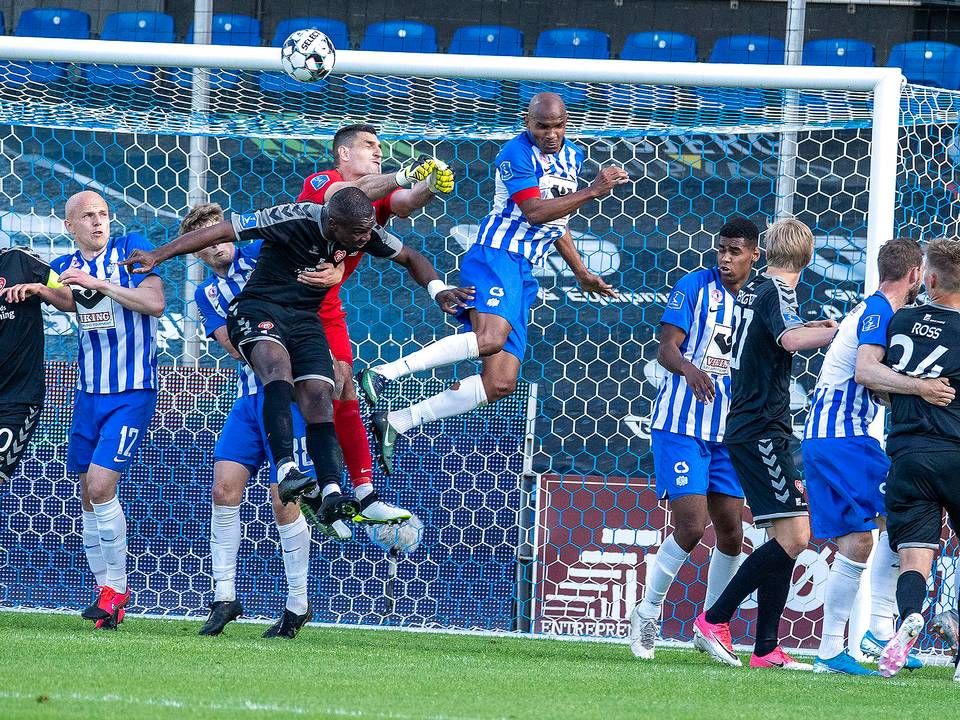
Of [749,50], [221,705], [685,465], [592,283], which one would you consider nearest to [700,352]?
[685,465]

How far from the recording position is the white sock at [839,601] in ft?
19.7

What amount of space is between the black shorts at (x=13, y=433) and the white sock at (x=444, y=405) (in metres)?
1.87

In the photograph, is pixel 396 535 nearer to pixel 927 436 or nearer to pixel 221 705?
pixel 221 705

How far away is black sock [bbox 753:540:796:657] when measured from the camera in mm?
6102

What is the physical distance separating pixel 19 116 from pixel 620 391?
154 inches

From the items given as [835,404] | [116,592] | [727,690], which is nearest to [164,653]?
[116,592]

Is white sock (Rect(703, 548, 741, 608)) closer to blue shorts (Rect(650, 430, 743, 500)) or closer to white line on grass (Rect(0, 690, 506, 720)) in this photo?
blue shorts (Rect(650, 430, 743, 500))

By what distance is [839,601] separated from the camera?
6.05 m

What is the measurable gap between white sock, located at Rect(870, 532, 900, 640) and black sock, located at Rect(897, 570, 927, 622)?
2.19 feet

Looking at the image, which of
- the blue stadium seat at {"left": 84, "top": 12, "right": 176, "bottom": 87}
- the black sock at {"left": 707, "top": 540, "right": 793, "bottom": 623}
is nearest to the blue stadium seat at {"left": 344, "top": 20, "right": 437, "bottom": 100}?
the blue stadium seat at {"left": 84, "top": 12, "right": 176, "bottom": 87}

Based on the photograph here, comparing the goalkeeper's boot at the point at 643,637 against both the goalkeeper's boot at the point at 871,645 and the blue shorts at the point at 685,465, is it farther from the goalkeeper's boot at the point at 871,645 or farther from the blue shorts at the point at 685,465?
the goalkeeper's boot at the point at 871,645

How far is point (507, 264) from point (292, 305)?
44.1 inches

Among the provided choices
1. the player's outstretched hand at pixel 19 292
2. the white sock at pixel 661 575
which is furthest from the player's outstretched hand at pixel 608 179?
the player's outstretched hand at pixel 19 292

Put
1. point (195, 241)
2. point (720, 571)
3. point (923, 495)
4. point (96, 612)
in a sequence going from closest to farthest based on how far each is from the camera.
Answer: point (923, 495) → point (195, 241) → point (720, 571) → point (96, 612)
